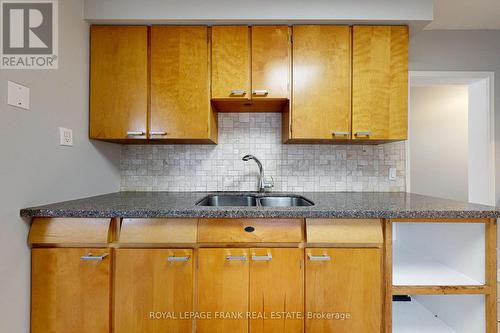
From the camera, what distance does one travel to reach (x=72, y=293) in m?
1.19

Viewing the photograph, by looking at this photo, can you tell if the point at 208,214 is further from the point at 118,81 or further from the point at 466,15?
the point at 466,15

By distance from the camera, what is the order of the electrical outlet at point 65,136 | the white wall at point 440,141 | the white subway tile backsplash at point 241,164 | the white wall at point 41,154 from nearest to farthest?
the white wall at point 41,154 < the electrical outlet at point 65,136 < the white subway tile backsplash at point 241,164 < the white wall at point 440,141

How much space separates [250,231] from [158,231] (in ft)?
1.36

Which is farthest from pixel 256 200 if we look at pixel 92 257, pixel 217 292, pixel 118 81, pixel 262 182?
pixel 118 81

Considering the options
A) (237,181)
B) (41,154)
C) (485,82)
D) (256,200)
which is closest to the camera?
(41,154)

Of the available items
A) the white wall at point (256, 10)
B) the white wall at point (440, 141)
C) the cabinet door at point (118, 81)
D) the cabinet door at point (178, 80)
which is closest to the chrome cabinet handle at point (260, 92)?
the cabinet door at point (178, 80)

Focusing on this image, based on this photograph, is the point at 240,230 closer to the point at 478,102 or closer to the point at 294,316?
the point at 294,316

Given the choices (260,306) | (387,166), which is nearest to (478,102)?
(387,166)

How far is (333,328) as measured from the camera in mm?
1186

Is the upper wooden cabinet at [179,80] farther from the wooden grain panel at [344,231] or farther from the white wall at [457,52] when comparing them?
the white wall at [457,52]

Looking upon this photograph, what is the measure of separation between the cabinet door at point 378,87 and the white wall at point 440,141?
287 centimetres

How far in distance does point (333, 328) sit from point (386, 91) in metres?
1.40

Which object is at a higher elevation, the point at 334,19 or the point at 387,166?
the point at 334,19

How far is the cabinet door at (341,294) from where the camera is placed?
1182 millimetres
